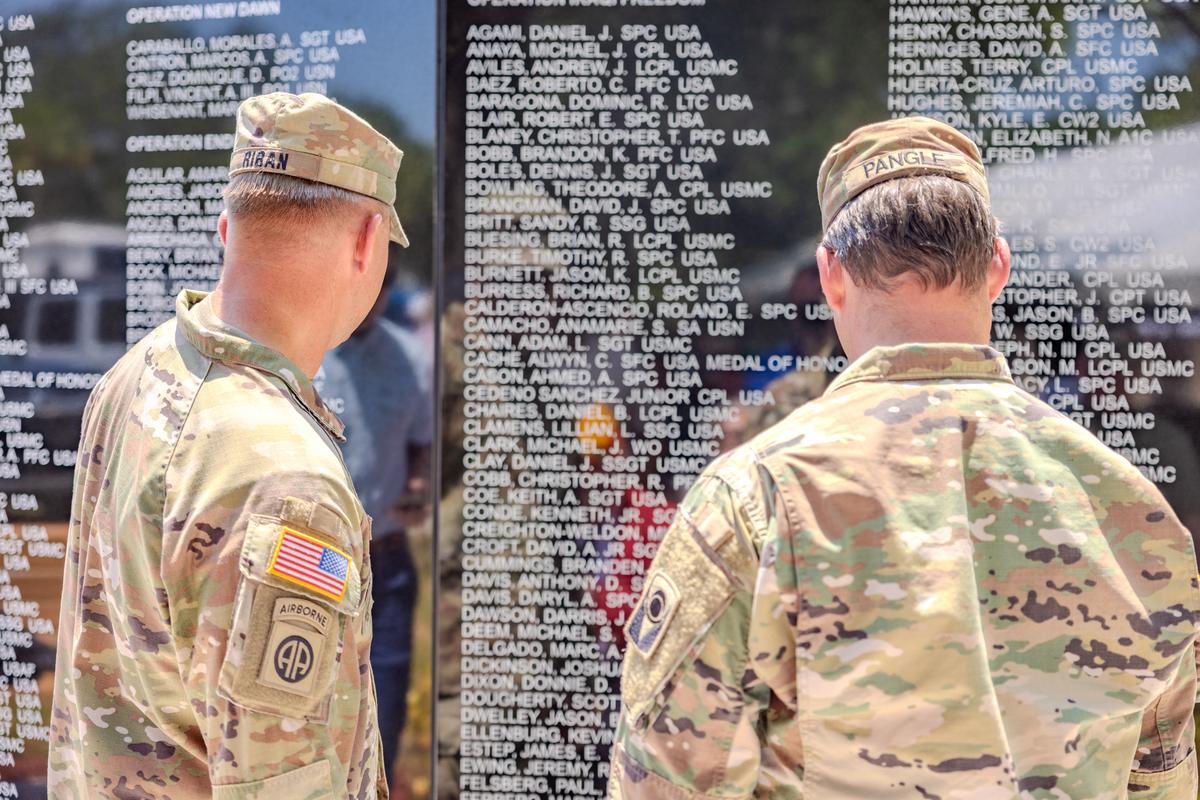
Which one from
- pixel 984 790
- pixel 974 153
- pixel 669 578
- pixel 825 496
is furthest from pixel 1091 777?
pixel 974 153

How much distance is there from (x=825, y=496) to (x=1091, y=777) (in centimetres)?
61

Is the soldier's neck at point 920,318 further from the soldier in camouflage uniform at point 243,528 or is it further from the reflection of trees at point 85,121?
the reflection of trees at point 85,121

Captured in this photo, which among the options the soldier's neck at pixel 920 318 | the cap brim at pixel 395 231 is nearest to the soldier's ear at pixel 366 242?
the cap brim at pixel 395 231

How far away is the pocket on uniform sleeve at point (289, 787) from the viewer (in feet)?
4.98

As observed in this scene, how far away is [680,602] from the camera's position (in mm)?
1475

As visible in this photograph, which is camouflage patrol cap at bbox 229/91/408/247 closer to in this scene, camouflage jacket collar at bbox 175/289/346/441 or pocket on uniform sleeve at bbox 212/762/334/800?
camouflage jacket collar at bbox 175/289/346/441

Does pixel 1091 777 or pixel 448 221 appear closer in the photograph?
pixel 1091 777

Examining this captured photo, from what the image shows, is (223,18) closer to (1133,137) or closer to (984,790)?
(1133,137)

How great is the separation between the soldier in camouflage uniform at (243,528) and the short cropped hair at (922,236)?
946 mm

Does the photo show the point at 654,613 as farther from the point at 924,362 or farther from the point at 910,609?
the point at 924,362

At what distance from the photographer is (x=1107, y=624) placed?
1.51 m

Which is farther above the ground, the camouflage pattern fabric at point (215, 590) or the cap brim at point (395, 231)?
the cap brim at point (395, 231)

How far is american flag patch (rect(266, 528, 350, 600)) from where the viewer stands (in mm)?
1537

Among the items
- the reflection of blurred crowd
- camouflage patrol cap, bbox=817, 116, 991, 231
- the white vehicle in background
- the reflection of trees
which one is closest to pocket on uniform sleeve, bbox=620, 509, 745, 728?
camouflage patrol cap, bbox=817, 116, 991, 231
